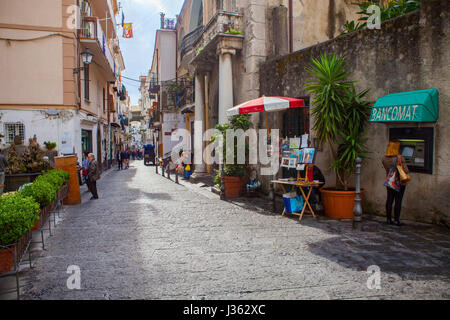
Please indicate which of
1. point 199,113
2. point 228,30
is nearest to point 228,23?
point 228,30

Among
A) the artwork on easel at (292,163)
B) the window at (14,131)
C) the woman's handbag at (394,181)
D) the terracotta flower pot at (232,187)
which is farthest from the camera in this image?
the window at (14,131)

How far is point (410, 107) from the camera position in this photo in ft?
20.1

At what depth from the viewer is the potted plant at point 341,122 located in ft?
23.8

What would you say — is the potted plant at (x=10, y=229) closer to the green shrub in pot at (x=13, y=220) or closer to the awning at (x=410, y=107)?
the green shrub in pot at (x=13, y=220)

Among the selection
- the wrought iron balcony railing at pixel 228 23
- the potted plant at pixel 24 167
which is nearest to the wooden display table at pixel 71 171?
the potted plant at pixel 24 167

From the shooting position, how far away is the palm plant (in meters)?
7.24

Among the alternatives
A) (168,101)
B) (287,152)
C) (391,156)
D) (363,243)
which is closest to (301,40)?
(287,152)

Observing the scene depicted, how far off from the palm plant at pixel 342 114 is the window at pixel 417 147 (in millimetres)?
748

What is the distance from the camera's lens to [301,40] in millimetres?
12312

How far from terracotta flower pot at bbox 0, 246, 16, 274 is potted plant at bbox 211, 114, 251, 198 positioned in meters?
7.07

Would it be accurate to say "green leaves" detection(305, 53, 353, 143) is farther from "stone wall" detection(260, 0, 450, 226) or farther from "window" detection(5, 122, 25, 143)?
"window" detection(5, 122, 25, 143)

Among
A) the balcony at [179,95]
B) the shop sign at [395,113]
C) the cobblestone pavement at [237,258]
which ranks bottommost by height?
the cobblestone pavement at [237,258]

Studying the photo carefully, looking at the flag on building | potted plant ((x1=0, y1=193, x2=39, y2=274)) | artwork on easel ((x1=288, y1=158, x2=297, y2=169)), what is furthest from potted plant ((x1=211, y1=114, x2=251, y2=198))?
the flag on building

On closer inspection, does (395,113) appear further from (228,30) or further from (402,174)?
(228,30)
